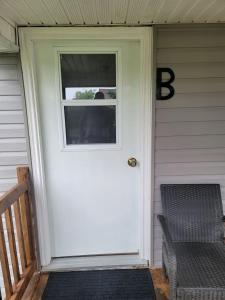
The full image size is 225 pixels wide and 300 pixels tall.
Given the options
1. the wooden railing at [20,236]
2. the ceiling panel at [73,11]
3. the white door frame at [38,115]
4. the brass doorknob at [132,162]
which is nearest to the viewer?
the ceiling panel at [73,11]

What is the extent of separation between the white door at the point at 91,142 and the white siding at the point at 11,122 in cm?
16

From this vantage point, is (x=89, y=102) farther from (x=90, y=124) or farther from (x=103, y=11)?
(x=103, y=11)

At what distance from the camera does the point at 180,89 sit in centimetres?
180

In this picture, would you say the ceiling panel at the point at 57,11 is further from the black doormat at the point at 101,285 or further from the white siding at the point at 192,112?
the black doormat at the point at 101,285

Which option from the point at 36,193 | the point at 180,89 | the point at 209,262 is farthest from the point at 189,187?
the point at 36,193

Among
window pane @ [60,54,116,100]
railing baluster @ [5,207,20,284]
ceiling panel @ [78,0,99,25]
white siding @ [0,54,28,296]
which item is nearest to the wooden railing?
railing baluster @ [5,207,20,284]

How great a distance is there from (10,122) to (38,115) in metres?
0.22

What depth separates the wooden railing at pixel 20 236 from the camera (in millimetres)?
1584

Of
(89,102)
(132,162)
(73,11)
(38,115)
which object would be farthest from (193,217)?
(73,11)

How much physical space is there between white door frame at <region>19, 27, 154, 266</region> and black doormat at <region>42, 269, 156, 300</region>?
20cm

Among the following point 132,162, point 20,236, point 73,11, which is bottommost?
point 20,236

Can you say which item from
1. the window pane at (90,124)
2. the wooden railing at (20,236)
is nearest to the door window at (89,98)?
the window pane at (90,124)

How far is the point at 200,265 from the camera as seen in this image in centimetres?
159

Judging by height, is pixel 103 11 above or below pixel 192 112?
above
